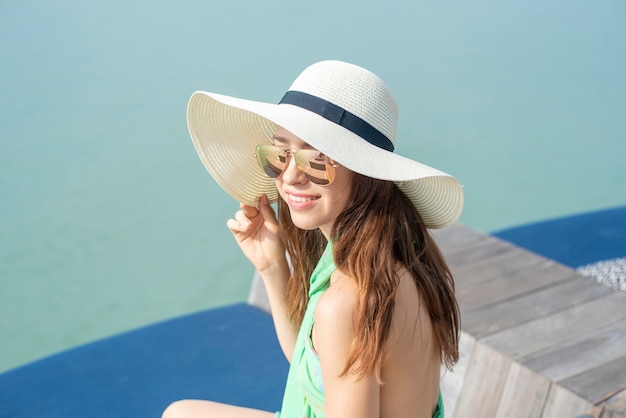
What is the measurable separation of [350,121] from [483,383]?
1290mm

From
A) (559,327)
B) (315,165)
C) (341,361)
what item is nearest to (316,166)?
(315,165)

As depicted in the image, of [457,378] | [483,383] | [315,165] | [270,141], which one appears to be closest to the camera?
[315,165]

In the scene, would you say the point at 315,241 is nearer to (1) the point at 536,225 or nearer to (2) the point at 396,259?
(2) the point at 396,259

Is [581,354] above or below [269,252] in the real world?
below

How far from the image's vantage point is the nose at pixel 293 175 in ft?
5.32

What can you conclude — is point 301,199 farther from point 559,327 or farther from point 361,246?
point 559,327

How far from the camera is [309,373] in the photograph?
1654 millimetres

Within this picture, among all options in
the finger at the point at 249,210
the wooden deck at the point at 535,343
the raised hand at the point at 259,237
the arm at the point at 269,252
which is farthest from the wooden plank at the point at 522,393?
the finger at the point at 249,210

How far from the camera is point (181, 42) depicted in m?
9.20

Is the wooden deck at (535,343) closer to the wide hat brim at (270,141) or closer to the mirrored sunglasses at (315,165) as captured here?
the wide hat brim at (270,141)

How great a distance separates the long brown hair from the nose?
121mm

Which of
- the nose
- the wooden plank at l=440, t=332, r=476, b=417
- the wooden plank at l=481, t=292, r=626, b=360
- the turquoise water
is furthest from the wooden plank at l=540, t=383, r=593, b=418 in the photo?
the turquoise water

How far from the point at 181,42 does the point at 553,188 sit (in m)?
4.70

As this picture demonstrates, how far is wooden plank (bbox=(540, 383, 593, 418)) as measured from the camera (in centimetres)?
219
